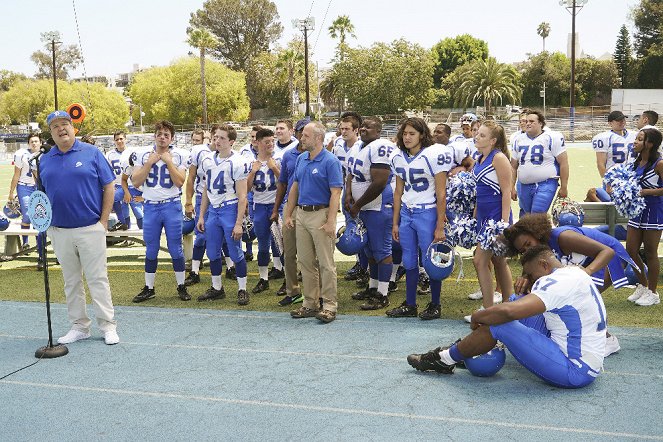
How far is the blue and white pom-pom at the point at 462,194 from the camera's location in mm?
6129

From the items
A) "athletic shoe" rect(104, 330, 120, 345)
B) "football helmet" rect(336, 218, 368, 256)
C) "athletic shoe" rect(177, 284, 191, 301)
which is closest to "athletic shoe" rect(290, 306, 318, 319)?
"football helmet" rect(336, 218, 368, 256)

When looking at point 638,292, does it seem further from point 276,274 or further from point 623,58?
point 623,58

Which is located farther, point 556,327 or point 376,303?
point 376,303

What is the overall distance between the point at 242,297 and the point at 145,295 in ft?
3.82

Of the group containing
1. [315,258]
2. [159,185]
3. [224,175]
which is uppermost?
[224,175]

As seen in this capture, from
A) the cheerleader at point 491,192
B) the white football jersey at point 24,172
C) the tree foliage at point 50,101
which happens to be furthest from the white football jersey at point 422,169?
the tree foliage at point 50,101

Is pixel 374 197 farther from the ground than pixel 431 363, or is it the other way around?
pixel 374 197

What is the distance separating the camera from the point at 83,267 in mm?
6043

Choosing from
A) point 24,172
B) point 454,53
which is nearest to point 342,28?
point 454,53

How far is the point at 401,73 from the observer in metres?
55.3

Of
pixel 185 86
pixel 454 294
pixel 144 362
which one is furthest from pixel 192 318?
pixel 185 86

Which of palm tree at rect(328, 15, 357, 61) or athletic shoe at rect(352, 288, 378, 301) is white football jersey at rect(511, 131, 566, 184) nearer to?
athletic shoe at rect(352, 288, 378, 301)

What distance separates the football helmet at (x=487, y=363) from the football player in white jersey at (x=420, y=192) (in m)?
1.56

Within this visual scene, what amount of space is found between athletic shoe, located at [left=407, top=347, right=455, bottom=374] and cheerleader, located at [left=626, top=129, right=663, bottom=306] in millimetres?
2693
